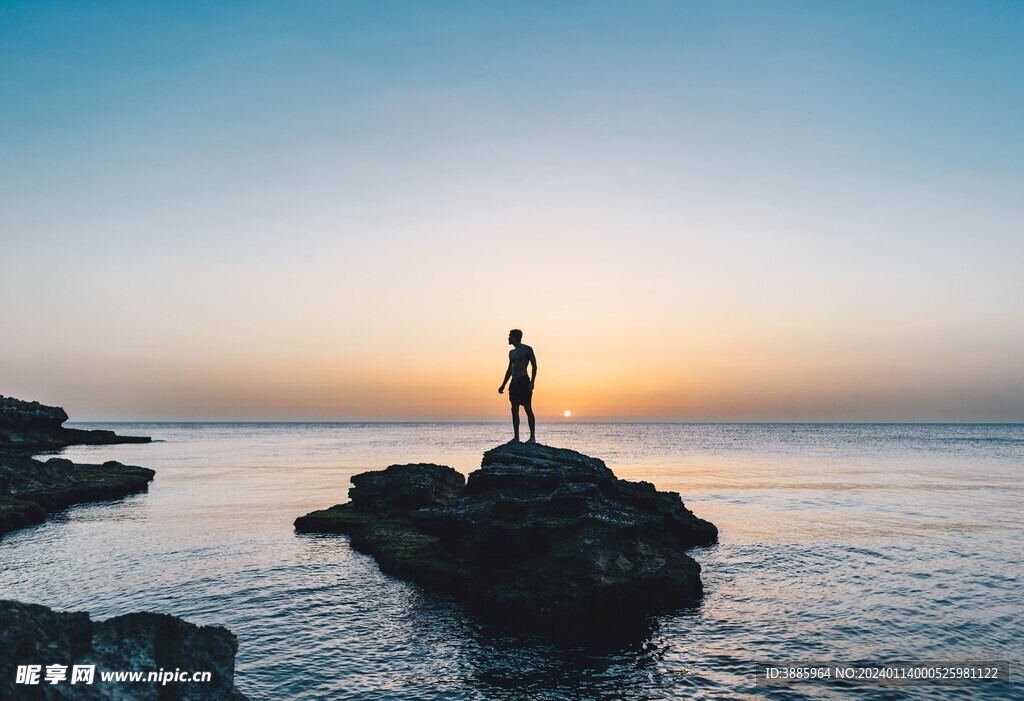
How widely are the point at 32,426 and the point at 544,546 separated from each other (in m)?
133

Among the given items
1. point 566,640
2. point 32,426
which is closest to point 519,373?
point 566,640

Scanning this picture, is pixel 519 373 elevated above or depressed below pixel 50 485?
above

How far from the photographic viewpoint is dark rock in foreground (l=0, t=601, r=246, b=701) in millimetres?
10062

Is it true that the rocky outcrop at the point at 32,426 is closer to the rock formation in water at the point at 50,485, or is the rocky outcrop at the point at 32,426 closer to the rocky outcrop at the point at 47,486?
the rock formation in water at the point at 50,485

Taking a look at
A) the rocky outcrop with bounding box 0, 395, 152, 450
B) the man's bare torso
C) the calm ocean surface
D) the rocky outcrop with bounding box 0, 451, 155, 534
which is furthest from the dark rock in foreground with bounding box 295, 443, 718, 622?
the rocky outcrop with bounding box 0, 395, 152, 450

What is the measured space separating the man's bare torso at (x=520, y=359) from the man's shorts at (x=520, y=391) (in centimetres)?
28

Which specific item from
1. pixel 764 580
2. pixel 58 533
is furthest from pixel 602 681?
pixel 58 533

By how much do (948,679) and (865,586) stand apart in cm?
917

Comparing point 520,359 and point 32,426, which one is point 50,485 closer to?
point 520,359

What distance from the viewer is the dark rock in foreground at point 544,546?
873 inches

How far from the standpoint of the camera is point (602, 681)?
1628 centimetres

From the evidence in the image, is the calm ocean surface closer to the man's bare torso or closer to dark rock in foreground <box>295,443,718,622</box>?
dark rock in foreground <box>295,443,718,622</box>

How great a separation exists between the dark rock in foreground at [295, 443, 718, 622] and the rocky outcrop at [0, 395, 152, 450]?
359 ft

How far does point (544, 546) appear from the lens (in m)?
24.8
